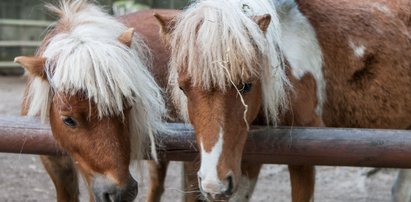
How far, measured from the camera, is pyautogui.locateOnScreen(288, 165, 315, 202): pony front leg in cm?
363

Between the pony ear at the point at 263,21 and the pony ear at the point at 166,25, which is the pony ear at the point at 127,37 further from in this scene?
the pony ear at the point at 263,21

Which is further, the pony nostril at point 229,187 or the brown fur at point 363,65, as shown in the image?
the brown fur at point 363,65

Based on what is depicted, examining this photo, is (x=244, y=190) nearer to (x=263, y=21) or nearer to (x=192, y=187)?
(x=192, y=187)

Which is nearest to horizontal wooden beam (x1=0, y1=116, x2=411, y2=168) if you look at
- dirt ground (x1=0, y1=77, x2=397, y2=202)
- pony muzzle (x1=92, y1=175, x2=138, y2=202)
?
pony muzzle (x1=92, y1=175, x2=138, y2=202)

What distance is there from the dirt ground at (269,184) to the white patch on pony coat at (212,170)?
274cm

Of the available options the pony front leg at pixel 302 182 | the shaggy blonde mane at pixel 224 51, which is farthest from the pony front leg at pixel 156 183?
the shaggy blonde mane at pixel 224 51

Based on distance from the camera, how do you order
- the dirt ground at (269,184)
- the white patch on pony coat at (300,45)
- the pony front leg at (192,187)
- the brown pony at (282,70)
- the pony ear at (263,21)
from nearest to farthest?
1. the brown pony at (282,70)
2. the pony ear at (263,21)
3. the white patch on pony coat at (300,45)
4. the pony front leg at (192,187)
5. the dirt ground at (269,184)

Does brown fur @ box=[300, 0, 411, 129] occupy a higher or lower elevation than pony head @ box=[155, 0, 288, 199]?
lower

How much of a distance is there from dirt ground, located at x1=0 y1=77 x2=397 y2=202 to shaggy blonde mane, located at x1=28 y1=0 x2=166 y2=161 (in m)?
2.41

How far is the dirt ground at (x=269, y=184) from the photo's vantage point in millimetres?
5863

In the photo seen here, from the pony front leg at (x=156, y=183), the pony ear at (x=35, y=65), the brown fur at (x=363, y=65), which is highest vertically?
the pony ear at (x=35, y=65)

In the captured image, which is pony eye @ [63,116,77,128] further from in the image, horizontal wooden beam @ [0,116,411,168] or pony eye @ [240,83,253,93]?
pony eye @ [240,83,253,93]

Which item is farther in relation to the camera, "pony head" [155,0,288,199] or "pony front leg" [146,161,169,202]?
"pony front leg" [146,161,169,202]

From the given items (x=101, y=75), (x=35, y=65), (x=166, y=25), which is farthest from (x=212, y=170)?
(x=35, y=65)
